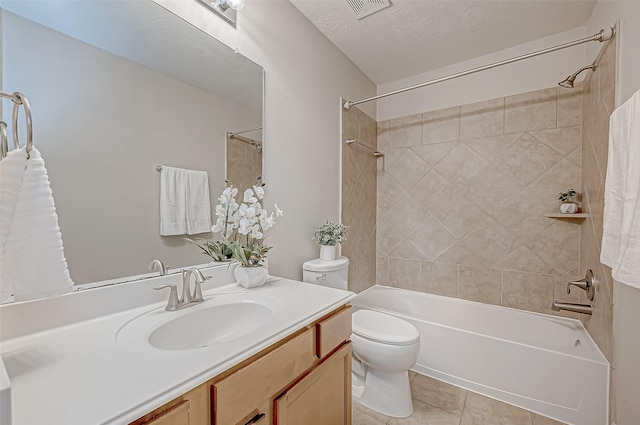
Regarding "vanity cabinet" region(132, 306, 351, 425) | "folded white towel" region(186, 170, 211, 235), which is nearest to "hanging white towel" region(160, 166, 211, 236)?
"folded white towel" region(186, 170, 211, 235)

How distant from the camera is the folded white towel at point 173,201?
3.48 feet

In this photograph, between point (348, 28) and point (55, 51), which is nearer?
point (55, 51)

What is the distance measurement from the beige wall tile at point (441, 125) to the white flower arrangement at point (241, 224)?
76.3 inches

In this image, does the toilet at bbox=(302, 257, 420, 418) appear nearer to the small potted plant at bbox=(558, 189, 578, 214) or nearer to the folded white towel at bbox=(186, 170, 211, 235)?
the folded white towel at bbox=(186, 170, 211, 235)

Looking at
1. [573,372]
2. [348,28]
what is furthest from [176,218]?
[573,372]

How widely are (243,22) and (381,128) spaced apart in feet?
5.83

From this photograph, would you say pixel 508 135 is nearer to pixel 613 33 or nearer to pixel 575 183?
pixel 575 183

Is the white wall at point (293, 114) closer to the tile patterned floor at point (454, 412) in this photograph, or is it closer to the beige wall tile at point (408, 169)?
the beige wall tile at point (408, 169)

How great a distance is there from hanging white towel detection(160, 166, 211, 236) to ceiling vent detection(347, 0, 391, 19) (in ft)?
4.75

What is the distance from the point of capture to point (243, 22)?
4.57 ft

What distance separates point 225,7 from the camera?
50.0 inches

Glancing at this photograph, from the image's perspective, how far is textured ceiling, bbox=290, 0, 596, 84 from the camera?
5.63 feet

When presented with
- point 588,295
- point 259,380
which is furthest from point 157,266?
point 588,295

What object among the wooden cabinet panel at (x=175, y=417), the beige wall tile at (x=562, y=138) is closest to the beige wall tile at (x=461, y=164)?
the beige wall tile at (x=562, y=138)
